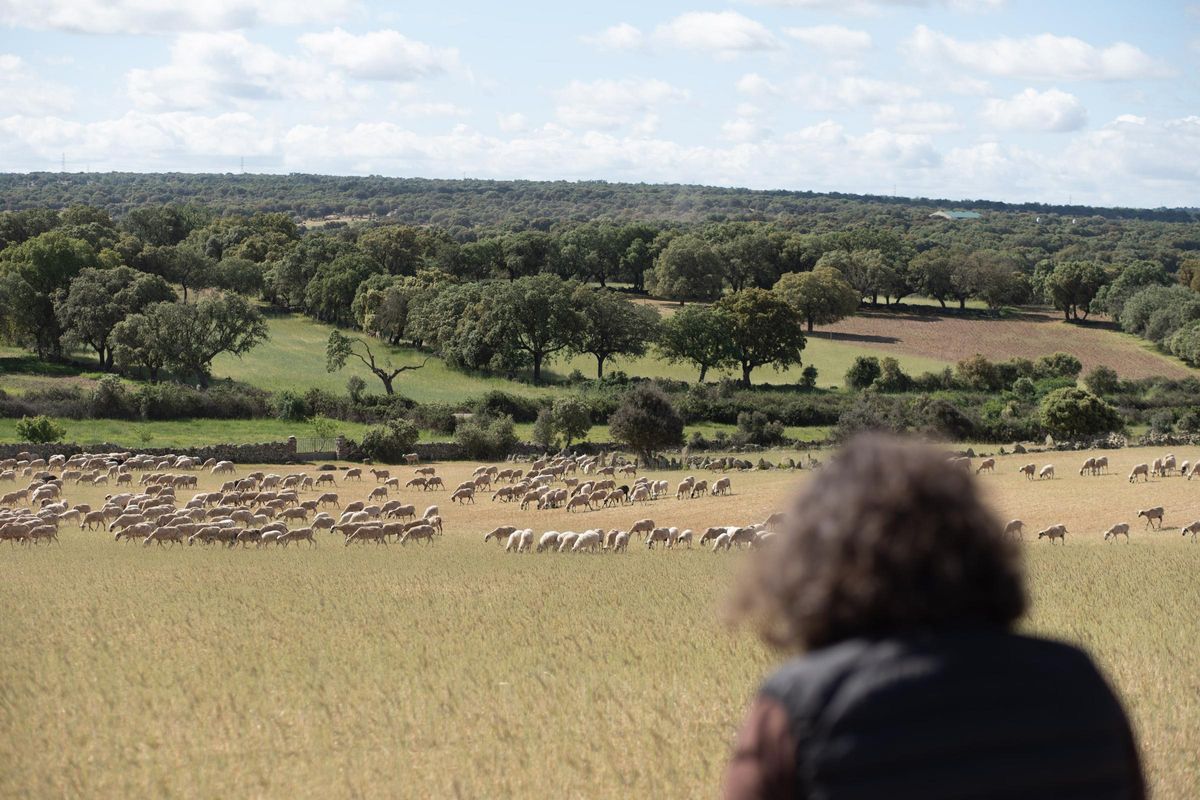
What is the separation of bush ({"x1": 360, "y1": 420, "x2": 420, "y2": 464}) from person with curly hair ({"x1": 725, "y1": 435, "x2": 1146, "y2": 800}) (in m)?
60.8

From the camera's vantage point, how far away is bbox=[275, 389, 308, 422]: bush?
3027 inches

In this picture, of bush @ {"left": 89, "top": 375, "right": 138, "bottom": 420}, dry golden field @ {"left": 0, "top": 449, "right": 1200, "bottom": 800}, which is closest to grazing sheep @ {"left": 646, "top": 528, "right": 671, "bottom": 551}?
dry golden field @ {"left": 0, "top": 449, "right": 1200, "bottom": 800}

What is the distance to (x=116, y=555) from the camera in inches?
1160

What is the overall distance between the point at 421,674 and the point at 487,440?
52.8m

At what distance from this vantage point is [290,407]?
77062 mm

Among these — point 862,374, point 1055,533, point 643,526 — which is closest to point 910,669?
point 1055,533

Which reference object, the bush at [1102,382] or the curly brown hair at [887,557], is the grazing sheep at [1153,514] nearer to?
the curly brown hair at [887,557]

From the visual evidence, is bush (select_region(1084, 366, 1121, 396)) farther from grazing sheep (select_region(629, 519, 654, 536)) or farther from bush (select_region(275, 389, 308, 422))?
grazing sheep (select_region(629, 519, 654, 536))

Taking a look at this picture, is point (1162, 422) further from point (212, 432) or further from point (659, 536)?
point (212, 432)

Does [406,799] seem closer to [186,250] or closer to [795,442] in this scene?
[795,442]

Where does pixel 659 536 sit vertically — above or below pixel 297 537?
above

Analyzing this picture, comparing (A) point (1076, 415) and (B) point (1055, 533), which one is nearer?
(B) point (1055, 533)

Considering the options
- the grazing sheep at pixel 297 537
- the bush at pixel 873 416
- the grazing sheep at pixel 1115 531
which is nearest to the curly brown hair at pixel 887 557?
the grazing sheep at pixel 297 537

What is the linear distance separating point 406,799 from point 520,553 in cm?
2142
